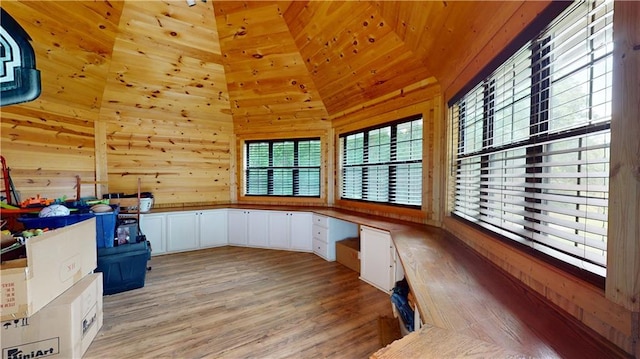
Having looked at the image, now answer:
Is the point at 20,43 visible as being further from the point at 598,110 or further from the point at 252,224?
the point at 598,110

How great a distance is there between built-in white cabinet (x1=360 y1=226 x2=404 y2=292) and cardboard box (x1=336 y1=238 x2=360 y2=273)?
0.83 ft

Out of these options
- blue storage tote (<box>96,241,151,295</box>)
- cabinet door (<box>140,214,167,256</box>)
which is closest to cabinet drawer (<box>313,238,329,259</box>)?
blue storage tote (<box>96,241,151,295</box>)

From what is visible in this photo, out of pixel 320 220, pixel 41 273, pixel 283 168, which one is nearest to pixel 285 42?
pixel 283 168

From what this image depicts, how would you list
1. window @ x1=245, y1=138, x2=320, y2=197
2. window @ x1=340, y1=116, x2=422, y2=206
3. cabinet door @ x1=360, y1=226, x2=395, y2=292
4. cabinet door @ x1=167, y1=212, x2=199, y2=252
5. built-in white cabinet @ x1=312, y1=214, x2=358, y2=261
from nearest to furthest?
1. cabinet door @ x1=360, y1=226, x2=395, y2=292
2. window @ x1=340, y1=116, x2=422, y2=206
3. built-in white cabinet @ x1=312, y1=214, x2=358, y2=261
4. cabinet door @ x1=167, y1=212, x2=199, y2=252
5. window @ x1=245, y1=138, x2=320, y2=197

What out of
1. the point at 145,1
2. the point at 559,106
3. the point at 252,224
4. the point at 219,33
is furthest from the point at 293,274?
the point at 145,1

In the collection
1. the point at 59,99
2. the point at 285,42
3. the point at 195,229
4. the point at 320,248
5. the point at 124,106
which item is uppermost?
the point at 285,42

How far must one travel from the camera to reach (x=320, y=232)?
14.2 feet

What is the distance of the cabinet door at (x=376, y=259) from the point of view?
118 inches

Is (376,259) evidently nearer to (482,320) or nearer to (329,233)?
(329,233)

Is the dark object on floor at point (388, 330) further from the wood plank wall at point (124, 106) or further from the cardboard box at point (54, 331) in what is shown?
the wood plank wall at point (124, 106)

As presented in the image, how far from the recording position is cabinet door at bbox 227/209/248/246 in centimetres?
490

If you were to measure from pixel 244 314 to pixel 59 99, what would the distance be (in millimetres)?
3815

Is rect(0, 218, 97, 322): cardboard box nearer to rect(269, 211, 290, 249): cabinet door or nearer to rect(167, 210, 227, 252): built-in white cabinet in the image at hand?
rect(167, 210, 227, 252): built-in white cabinet

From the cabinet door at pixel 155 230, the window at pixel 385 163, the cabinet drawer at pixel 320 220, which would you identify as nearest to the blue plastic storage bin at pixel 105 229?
the cabinet door at pixel 155 230
